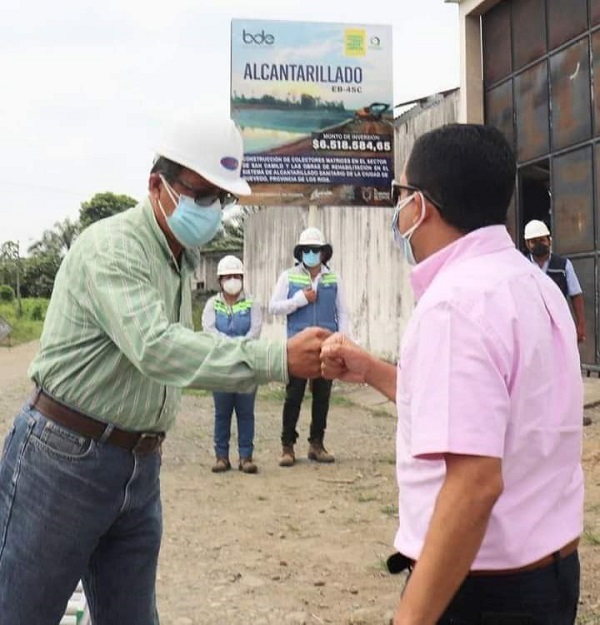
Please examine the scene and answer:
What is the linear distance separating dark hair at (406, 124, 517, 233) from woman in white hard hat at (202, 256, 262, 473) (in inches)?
204

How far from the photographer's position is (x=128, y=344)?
2.21 m

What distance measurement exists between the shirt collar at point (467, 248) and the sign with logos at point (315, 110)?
11.3 metres

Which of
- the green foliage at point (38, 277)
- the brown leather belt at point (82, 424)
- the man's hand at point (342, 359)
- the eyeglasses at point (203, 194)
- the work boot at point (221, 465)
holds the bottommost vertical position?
the work boot at point (221, 465)

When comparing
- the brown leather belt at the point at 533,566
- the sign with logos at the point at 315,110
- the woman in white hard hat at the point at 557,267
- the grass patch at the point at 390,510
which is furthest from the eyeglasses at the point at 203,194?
the sign with logos at the point at 315,110

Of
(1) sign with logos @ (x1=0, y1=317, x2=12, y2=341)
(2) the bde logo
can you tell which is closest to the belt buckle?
(2) the bde logo

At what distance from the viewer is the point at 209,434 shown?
9.20 meters

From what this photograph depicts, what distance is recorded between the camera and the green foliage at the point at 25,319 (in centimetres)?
3050

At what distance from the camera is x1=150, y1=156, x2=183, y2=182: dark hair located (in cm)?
254

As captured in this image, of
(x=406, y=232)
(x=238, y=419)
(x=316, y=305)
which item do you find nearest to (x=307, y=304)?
(x=316, y=305)

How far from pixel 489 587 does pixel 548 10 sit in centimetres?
996

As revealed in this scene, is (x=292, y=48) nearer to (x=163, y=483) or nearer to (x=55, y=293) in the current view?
(x=163, y=483)

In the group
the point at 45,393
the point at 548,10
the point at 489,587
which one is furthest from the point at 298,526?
the point at 548,10

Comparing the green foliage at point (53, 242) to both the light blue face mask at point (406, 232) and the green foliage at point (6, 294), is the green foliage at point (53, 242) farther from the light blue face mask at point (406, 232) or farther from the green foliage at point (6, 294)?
the light blue face mask at point (406, 232)

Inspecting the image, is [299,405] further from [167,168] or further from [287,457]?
[167,168]
